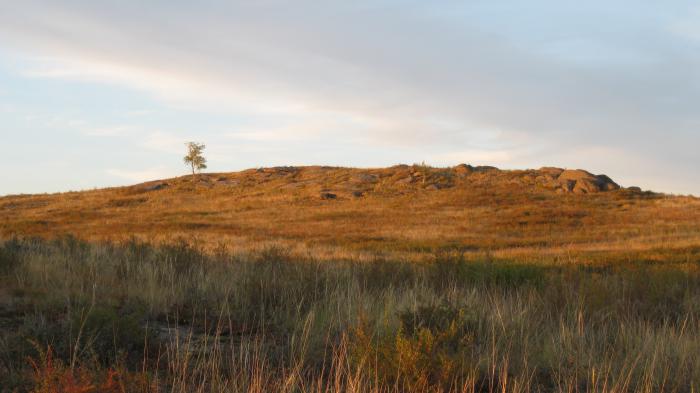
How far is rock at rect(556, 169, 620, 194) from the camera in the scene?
48.0 m

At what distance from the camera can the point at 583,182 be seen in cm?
4903

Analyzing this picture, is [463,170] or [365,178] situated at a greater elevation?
[463,170]

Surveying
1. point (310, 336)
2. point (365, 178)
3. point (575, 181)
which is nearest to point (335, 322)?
point (310, 336)

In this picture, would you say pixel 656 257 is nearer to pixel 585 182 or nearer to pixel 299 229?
pixel 299 229

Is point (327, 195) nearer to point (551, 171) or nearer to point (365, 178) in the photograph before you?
point (365, 178)

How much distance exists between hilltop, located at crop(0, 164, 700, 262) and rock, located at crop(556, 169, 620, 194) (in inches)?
4.2

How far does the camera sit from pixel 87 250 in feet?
38.3

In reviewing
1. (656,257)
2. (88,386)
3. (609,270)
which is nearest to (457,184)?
(656,257)

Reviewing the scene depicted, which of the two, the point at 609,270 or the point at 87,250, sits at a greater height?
the point at 87,250

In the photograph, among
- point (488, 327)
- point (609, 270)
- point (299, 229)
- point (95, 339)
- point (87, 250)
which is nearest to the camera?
point (95, 339)

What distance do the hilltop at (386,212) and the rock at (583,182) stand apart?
11cm

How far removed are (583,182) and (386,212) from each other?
60.6 ft

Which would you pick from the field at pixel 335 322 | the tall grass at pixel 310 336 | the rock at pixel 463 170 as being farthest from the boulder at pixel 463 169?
the tall grass at pixel 310 336

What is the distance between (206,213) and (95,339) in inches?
1634
